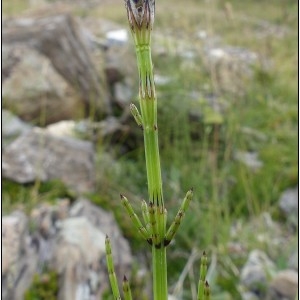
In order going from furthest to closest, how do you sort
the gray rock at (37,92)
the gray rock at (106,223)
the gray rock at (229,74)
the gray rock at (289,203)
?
1. the gray rock at (229,74)
2. the gray rock at (37,92)
3. the gray rock at (289,203)
4. the gray rock at (106,223)

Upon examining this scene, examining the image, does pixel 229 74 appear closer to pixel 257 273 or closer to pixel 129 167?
pixel 129 167

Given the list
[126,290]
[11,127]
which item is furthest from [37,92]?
[126,290]

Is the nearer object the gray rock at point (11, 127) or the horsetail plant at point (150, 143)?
the horsetail plant at point (150, 143)

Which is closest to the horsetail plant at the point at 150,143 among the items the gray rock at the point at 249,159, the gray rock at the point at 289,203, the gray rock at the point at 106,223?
the gray rock at the point at 106,223

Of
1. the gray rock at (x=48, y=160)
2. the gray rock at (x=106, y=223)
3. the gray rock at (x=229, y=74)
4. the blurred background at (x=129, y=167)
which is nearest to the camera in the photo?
the blurred background at (x=129, y=167)

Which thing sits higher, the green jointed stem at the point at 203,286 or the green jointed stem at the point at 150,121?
the green jointed stem at the point at 150,121

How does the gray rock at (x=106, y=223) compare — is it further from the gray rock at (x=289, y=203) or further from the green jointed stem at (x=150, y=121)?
the green jointed stem at (x=150, y=121)

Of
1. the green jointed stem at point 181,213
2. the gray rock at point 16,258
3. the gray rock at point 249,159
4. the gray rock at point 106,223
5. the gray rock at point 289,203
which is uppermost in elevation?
the green jointed stem at point 181,213

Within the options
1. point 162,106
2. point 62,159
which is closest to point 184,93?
point 162,106
